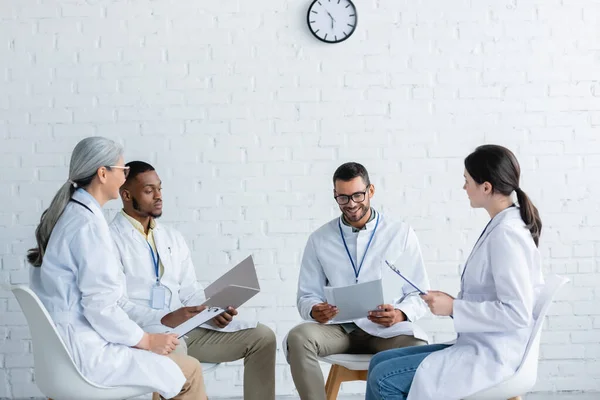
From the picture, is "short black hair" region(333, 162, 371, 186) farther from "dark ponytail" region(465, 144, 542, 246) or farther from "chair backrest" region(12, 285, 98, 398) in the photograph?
"chair backrest" region(12, 285, 98, 398)

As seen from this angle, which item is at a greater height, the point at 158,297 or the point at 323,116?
the point at 323,116

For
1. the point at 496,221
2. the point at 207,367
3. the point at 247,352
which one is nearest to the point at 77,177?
the point at 207,367

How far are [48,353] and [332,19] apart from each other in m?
2.45

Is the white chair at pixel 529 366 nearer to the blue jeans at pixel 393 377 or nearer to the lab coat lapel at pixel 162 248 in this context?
the blue jeans at pixel 393 377

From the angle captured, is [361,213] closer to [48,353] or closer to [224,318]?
[224,318]

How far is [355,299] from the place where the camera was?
121 inches

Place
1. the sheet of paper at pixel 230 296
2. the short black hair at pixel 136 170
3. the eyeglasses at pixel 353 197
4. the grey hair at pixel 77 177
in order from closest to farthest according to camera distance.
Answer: the grey hair at pixel 77 177 < the sheet of paper at pixel 230 296 < the eyeglasses at pixel 353 197 < the short black hair at pixel 136 170

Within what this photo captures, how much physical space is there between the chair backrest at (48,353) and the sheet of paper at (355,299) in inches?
39.3

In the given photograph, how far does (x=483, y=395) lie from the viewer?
2.61 meters

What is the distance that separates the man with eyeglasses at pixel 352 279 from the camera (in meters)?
3.28

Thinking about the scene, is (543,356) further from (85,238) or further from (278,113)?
→ (85,238)

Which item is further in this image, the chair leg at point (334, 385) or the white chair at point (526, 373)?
the chair leg at point (334, 385)

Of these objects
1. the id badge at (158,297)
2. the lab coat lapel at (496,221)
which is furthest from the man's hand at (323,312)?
the lab coat lapel at (496,221)

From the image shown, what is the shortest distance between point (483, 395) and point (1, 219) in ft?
9.47
